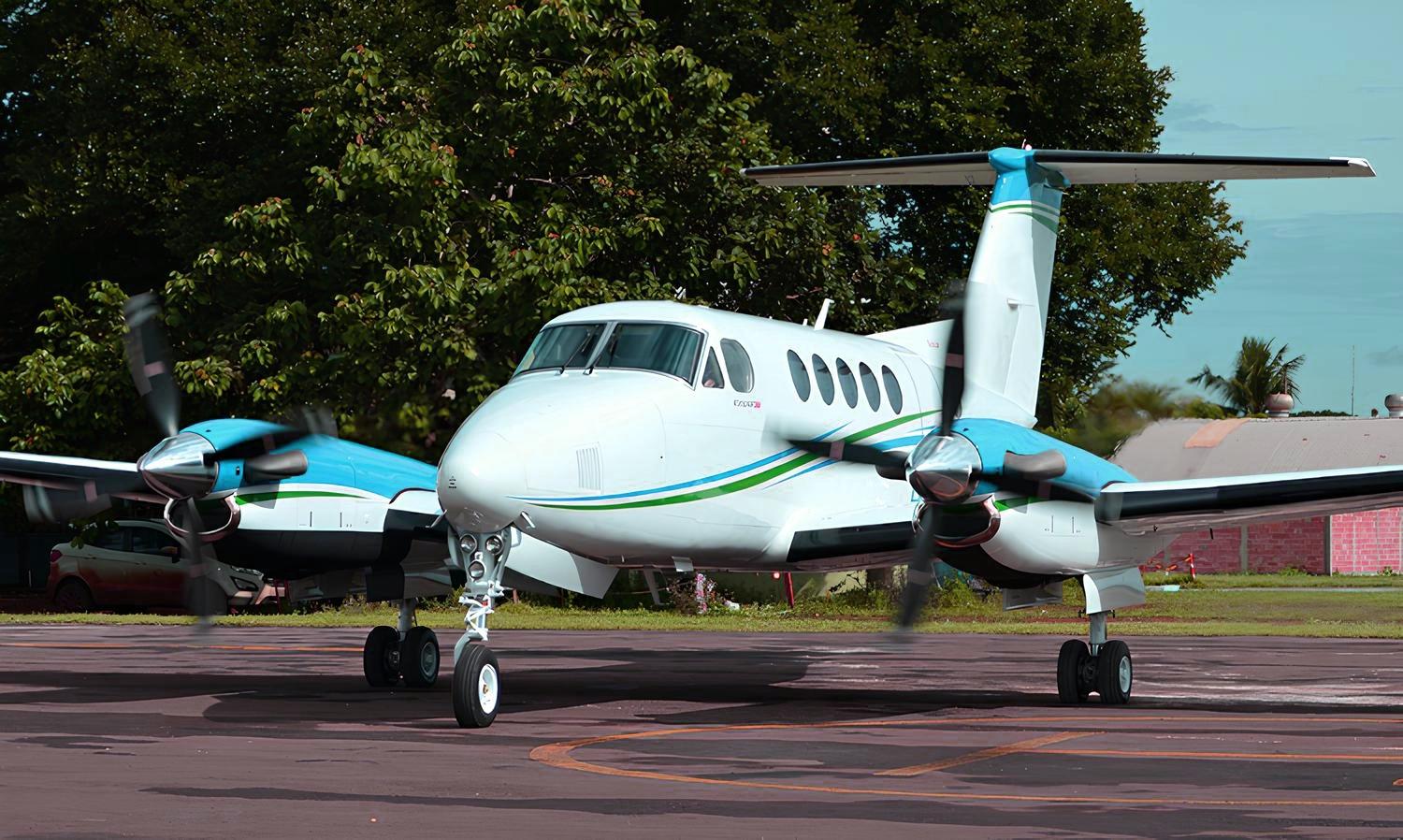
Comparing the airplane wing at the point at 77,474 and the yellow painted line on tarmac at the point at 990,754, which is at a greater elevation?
the airplane wing at the point at 77,474

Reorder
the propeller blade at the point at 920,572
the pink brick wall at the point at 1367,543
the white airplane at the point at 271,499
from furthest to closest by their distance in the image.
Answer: the pink brick wall at the point at 1367,543
the white airplane at the point at 271,499
the propeller blade at the point at 920,572

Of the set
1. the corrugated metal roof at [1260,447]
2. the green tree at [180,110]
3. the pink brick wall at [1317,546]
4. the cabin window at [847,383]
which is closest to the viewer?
the cabin window at [847,383]

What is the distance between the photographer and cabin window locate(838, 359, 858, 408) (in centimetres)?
1673

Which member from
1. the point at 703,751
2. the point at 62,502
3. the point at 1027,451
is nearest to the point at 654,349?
the point at 1027,451

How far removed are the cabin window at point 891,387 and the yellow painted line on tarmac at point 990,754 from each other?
189 inches

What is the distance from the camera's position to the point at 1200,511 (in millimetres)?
15469

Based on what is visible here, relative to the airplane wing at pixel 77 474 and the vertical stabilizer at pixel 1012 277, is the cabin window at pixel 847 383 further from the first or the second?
the airplane wing at pixel 77 474

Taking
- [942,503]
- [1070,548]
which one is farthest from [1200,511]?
[942,503]

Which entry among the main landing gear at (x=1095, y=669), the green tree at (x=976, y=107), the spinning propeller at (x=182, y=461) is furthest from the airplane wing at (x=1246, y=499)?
the green tree at (x=976, y=107)

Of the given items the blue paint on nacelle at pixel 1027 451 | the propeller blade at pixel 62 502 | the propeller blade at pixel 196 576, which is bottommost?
the propeller blade at pixel 196 576

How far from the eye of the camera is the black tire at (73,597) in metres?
36.0

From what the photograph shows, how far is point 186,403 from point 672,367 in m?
22.3

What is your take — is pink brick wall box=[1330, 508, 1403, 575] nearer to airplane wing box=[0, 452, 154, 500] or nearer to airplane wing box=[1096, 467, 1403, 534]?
airplane wing box=[1096, 467, 1403, 534]

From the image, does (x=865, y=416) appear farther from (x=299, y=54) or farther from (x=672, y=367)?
(x=299, y=54)
